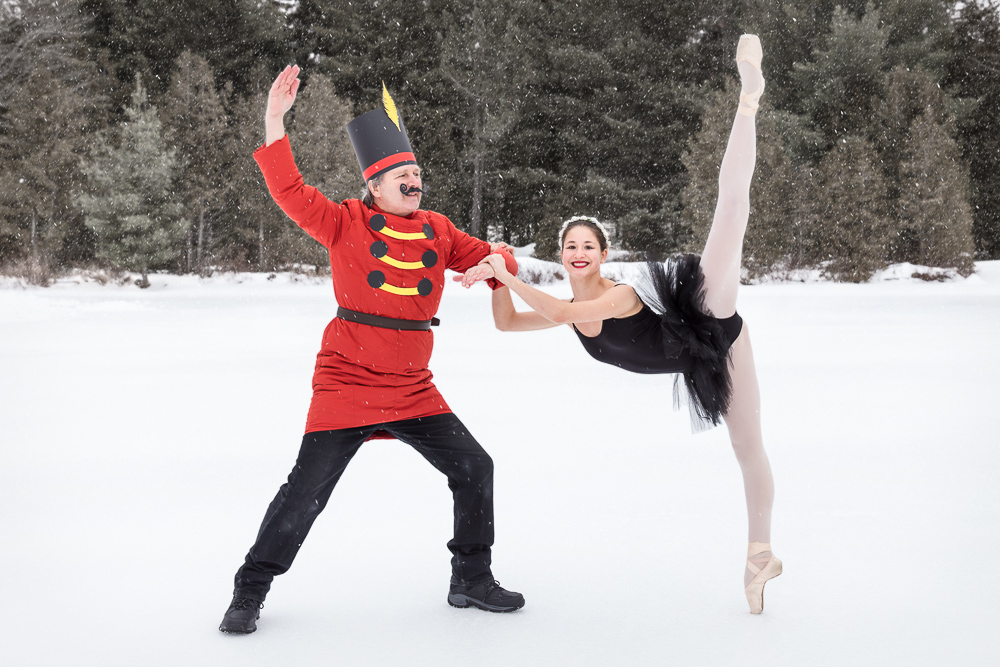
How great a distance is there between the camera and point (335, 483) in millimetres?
2631

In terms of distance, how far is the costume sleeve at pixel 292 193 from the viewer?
8.64 ft

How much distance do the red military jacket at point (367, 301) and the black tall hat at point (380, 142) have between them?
0.54ft

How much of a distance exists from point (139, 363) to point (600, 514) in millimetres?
5604

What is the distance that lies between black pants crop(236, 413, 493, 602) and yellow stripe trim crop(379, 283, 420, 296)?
0.39 meters

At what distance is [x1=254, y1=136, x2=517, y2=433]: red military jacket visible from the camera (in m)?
2.63

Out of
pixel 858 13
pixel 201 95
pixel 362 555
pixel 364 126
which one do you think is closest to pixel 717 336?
pixel 364 126

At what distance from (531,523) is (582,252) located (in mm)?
1360

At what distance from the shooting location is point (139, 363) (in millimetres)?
7918

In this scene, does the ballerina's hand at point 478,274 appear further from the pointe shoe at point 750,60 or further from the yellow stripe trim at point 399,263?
the pointe shoe at point 750,60

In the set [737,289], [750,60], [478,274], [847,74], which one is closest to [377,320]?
[478,274]

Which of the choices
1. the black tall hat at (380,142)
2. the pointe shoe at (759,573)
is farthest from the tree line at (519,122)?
the pointe shoe at (759,573)

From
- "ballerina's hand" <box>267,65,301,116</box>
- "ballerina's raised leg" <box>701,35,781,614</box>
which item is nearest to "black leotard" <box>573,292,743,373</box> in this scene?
"ballerina's raised leg" <box>701,35,781,614</box>

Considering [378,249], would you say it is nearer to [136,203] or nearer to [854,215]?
[136,203]

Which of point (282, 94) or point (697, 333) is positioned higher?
point (282, 94)
